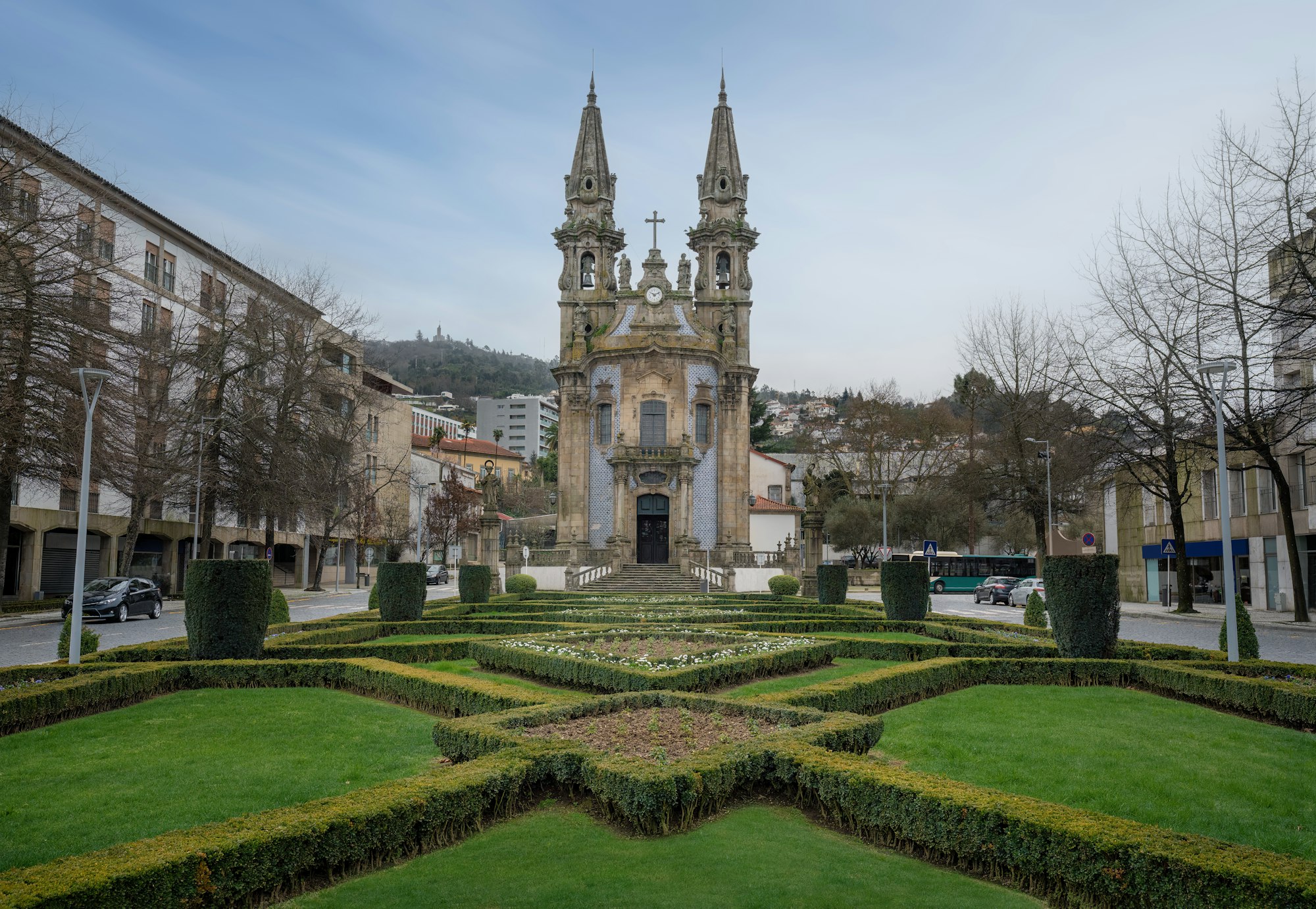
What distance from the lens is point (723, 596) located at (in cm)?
3391

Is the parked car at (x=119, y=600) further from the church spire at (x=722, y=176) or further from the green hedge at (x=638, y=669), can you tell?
the church spire at (x=722, y=176)

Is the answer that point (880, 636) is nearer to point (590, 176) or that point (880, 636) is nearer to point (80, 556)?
point (80, 556)

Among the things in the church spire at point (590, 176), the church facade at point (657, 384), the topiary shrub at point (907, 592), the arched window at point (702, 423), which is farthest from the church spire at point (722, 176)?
the topiary shrub at point (907, 592)

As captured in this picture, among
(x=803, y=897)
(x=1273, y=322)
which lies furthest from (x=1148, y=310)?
(x=803, y=897)

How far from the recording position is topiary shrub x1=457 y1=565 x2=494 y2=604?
30859mm

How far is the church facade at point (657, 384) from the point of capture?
48.6 meters

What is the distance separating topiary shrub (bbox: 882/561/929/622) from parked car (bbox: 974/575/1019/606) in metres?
25.0

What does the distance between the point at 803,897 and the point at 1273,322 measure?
1010 inches

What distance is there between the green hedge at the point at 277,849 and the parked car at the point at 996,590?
43.3m

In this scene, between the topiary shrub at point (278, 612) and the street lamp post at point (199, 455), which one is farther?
the street lamp post at point (199, 455)

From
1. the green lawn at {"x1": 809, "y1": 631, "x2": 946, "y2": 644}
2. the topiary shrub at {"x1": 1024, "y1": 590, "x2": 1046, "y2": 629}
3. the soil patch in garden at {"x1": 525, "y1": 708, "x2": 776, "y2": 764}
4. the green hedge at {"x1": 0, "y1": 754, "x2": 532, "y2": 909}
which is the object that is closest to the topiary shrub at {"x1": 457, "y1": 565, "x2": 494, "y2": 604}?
the green lawn at {"x1": 809, "y1": 631, "x2": 946, "y2": 644}

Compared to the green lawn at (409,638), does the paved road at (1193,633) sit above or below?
below

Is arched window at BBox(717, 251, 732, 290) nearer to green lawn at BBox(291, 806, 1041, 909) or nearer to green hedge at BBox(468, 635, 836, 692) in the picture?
green hedge at BBox(468, 635, 836, 692)

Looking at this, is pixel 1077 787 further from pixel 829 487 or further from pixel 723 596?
pixel 829 487
